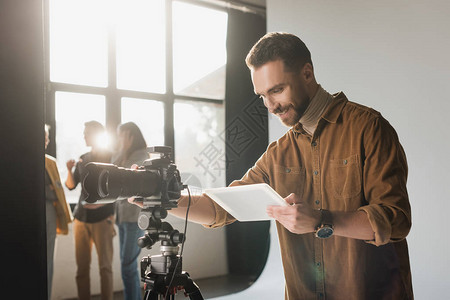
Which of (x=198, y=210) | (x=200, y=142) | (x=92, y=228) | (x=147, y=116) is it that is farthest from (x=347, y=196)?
(x=200, y=142)

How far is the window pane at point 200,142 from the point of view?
11.7ft

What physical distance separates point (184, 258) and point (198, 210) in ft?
7.52

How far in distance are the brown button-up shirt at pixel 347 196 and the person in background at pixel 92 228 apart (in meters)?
1.43

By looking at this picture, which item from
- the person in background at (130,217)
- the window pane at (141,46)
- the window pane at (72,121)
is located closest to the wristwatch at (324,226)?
the person in background at (130,217)

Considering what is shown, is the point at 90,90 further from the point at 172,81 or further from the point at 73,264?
the point at 73,264

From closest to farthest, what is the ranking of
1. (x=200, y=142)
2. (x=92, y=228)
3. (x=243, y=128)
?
(x=92, y=228) → (x=243, y=128) → (x=200, y=142)

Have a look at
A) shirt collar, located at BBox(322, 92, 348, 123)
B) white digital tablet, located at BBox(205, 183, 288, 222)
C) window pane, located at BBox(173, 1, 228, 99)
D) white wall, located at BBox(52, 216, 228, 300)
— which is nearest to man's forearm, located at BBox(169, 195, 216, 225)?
white digital tablet, located at BBox(205, 183, 288, 222)

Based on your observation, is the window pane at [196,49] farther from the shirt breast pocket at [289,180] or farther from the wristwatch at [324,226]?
the wristwatch at [324,226]

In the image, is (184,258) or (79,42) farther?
(184,258)

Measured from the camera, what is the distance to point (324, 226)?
1053mm

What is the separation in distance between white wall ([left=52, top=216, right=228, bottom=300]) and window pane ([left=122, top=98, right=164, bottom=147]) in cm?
A: 66

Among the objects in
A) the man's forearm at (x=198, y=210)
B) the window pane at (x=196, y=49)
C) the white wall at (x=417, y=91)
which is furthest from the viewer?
the window pane at (x=196, y=49)

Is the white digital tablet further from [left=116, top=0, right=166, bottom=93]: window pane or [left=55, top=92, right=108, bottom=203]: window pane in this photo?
[left=116, top=0, right=166, bottom=93]: window pane

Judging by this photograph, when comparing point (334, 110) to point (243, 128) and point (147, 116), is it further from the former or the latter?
point (147, 116)
